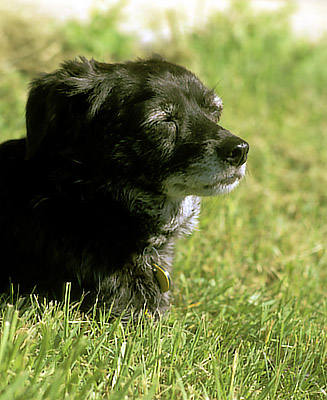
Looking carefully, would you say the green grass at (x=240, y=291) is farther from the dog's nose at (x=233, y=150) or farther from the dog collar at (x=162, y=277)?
the dog's nose at (x=233, y=150)

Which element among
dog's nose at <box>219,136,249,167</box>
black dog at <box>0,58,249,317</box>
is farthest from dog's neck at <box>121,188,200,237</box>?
dog's nose at <box>219,136,249,167</box>

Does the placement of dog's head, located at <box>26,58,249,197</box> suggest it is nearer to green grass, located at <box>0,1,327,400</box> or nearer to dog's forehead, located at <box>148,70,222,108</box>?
dog's forehead, located at <box>148,70,222,108</box>

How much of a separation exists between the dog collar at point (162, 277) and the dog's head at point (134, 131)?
0.42 m

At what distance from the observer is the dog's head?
2.56m

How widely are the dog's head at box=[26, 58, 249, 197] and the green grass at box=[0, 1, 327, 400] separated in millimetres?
690

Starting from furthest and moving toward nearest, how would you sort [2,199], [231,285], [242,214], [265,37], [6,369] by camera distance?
[265,37] → [242,214] → [231,285] → [2,199] → [6,369]

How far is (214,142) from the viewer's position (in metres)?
2.55

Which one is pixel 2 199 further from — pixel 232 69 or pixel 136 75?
pixel 232 69

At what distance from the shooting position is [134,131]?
8.45 feet

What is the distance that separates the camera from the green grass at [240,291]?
2.11m

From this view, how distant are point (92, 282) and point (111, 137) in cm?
69

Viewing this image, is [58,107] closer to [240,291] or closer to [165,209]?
[165,209]

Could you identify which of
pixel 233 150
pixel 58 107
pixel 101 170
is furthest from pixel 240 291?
pixel 58 107

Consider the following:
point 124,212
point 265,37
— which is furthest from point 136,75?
point 265,37
